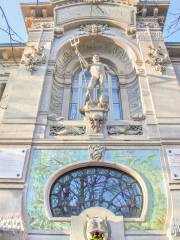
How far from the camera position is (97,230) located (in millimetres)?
8305

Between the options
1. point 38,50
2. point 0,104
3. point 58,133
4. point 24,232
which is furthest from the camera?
point 38,50

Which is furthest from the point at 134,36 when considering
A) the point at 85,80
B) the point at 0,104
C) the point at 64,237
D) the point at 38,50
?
the point at 64,237

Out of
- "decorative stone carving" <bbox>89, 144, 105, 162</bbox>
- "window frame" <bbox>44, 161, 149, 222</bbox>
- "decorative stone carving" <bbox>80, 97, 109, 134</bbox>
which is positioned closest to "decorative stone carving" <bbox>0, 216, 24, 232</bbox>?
"window frame" <bbox>44, 161, 149, 222</bbox>

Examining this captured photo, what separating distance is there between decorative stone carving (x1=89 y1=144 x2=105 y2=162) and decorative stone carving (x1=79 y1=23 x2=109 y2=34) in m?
7.25

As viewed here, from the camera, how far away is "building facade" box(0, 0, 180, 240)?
886 cm

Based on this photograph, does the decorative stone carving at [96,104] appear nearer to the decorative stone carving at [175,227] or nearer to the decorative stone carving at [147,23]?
the decorative stone carving at [175,227]

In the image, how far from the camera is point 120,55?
15906 mm

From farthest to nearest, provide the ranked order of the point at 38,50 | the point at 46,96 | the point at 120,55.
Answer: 1. the point at 120,55
2. the point at 38,50
3. the point at 46,96

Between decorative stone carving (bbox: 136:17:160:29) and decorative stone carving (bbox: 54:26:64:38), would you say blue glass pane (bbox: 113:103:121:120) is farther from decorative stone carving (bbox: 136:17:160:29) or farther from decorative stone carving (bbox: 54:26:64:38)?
decorative stone carving (bbox: 136:17:160:29)

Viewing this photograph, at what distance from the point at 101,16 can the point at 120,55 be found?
2.34 m

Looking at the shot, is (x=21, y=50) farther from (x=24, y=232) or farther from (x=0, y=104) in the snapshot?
(x=24, y=232)

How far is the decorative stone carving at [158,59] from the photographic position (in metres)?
13.7

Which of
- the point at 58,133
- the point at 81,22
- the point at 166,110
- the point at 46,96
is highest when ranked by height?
the point at 81,22

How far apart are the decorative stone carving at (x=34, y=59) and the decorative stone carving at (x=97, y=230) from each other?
698 cm
